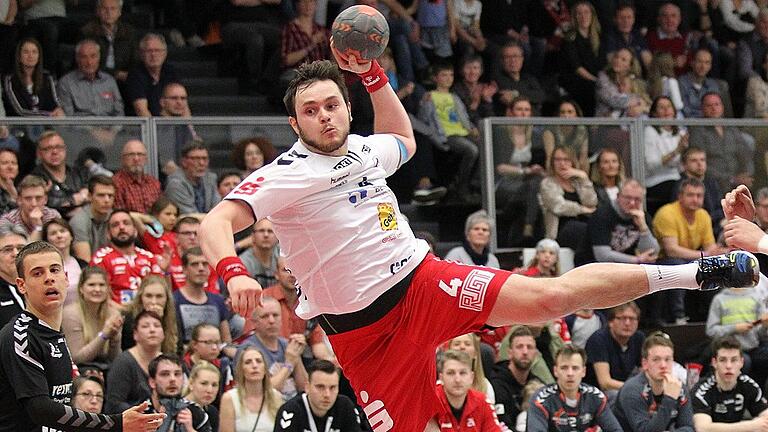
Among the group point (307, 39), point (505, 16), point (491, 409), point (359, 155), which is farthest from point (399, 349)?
point (505, 16)

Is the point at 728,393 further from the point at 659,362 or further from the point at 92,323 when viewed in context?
the point at 92,323

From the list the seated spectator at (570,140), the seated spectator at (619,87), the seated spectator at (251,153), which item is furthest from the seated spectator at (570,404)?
the seated spectator at (619,87)

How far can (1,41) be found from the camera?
1507cm

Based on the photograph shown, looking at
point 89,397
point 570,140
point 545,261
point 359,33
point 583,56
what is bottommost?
point 89,397

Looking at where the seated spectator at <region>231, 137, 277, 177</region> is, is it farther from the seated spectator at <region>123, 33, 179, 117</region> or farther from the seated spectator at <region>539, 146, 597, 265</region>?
the seated spectator at <region>539, 146, 597, 265</region>

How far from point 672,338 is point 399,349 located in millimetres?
7704

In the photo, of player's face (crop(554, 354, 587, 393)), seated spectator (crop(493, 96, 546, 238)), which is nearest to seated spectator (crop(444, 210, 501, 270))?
seated spectator (crop(493, 96, 546, 238))

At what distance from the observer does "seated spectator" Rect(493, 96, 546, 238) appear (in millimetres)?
15047

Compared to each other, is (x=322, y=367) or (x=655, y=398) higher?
(x=322, y=367)

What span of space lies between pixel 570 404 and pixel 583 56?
277 inches

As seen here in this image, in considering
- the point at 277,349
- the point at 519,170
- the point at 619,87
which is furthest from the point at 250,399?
the point at 619,87

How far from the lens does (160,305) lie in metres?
11.8

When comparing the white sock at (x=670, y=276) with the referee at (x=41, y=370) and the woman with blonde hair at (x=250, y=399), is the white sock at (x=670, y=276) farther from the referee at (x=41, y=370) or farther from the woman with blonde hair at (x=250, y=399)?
the woman with blonde hair at (x=250, y=399)

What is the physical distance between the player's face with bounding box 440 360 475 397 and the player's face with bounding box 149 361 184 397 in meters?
2.20
